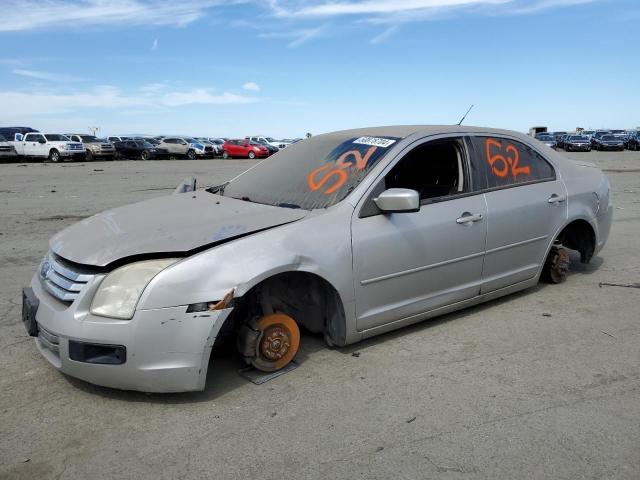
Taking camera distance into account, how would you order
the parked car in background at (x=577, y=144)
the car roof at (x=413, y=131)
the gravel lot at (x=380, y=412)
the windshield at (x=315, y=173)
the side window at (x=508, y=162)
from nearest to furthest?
1. the gravel lot at (x=380, y=412)
2. the windshield at (x=315, y=173)
3. the car roof at (x=413, y=131)
4. the side window at (x=508, y=162)
5. the parked car in background at (x=577, y=144)

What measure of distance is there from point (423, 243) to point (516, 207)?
3.62ft

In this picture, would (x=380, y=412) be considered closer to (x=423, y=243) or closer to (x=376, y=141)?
(x=423, y=243)

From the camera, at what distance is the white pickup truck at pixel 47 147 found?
31938 mm

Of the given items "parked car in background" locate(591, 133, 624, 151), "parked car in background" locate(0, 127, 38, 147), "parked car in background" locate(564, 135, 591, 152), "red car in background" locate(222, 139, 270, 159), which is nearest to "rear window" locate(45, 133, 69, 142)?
"parked car in background" locate(0, 127, 38, 147)

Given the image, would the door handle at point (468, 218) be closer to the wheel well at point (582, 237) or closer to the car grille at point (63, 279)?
the wheel well at point (582, 237)

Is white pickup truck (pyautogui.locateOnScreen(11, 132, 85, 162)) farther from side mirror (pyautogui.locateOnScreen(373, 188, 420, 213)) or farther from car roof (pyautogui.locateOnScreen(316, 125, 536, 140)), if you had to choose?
side mirror (pyautogui.locateOnScreen(373, 188, 420, 213))

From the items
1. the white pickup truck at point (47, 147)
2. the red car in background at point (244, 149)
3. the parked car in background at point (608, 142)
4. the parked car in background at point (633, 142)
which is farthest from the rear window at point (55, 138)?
the parked car in background at point (633, 142)

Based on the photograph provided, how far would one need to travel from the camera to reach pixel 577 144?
44.4 meters

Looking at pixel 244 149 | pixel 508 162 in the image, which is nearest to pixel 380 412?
pixel 508 162

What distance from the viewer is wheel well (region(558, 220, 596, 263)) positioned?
5285 millimetres

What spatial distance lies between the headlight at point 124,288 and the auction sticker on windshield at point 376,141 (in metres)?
1.77

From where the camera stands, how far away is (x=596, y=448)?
2635 mm

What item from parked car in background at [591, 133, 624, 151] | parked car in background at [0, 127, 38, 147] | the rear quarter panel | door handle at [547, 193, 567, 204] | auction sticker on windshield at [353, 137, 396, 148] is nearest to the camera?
auction sticker on windshield at [353, 137, 396, 148]

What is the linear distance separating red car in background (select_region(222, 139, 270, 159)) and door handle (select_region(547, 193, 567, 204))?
34.8 meters
